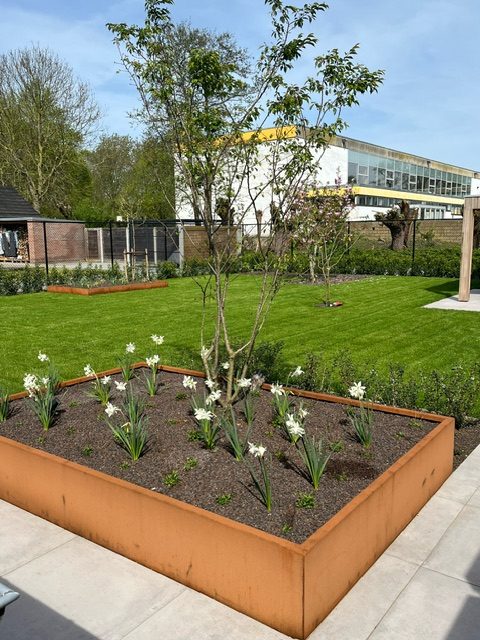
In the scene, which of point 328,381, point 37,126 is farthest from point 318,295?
point 37,126

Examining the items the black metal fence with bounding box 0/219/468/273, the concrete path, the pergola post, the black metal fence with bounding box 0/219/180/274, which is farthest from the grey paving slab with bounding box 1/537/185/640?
the black metal fence with bounding box 0/219/180/274

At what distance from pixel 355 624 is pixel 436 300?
41.2 feet

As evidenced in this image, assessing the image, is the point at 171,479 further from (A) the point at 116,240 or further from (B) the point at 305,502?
(A) the point at 116,240

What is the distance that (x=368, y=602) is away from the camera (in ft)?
9.86

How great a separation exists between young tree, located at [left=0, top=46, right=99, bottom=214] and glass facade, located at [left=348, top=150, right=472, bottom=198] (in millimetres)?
19581

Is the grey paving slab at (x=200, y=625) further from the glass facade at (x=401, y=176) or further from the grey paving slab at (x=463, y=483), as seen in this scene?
the glass facade at (x=401, y=176)

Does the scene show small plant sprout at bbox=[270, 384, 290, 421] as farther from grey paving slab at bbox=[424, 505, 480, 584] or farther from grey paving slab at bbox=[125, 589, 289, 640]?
grey paving slab at bbox=[125, 589, 289, 640]

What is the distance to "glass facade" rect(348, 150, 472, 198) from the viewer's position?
4409 centimetres

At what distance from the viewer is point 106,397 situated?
5.14 m

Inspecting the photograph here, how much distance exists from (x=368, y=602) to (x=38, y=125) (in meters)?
38.3

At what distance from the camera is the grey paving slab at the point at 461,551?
3248 millimetres

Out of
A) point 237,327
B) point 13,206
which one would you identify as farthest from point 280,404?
point 13,206

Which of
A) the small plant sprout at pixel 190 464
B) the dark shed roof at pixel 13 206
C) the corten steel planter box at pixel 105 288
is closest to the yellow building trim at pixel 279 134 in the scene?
the small plant sprout at pixel 190 464

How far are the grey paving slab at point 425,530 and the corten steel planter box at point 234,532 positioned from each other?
0.06m
